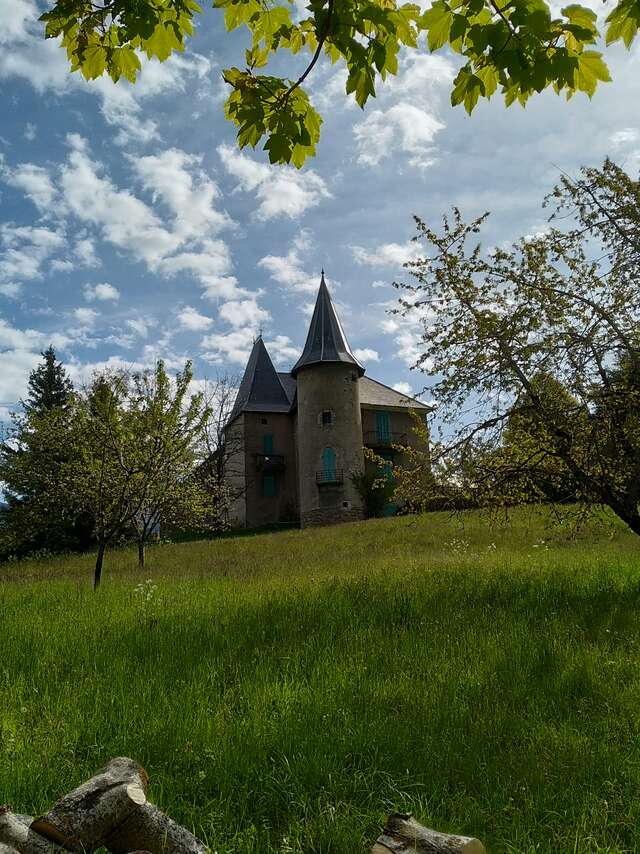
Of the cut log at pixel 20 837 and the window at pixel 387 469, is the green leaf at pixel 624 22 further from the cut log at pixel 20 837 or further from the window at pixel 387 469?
the window at pixel 387 469

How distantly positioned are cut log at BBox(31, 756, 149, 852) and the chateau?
1146 inches

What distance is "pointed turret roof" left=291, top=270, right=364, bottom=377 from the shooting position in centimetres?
3331

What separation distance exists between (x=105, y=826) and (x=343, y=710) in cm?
206

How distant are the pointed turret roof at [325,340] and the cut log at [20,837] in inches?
1222

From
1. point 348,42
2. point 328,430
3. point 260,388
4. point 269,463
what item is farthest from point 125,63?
point 260,388

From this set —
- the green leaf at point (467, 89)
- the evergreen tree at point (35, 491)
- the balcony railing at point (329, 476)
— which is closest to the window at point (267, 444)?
the balcony railing at point (329, 476)

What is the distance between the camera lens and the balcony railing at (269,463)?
35625 mm

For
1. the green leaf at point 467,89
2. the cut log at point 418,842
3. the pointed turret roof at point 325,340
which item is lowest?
the cut log at point 418,842

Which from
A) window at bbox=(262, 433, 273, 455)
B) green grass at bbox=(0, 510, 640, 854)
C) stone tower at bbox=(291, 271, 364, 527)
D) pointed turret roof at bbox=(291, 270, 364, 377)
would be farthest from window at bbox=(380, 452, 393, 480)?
window at bbox=(262, 433, 273, 455)

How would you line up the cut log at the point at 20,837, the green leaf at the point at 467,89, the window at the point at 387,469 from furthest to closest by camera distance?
1. the window at the point at 387,469
2. the green leaf at the point at 467,89
3. the cut log at the point at 20,837

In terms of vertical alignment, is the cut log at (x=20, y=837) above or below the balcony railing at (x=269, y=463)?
below

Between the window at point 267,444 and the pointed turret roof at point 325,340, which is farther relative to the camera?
the window at point 267,444

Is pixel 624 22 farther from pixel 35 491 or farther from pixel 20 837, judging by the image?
pixel 35 491

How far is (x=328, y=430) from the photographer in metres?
32.6
